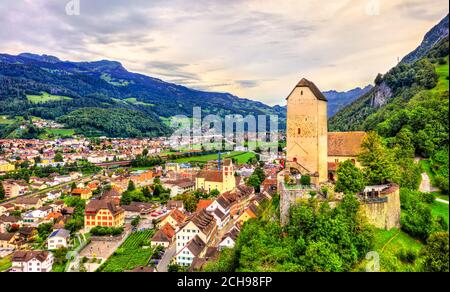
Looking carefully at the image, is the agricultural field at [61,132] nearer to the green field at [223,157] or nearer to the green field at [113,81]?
the green field at [223,157]

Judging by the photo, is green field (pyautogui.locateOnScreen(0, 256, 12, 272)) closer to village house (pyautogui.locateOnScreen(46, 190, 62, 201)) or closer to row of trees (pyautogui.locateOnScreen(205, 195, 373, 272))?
village house (pyautogui.locateOnScreen(46, 190, 62, 201))

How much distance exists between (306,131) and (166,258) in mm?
11805

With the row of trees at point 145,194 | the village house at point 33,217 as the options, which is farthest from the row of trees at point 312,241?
the row of trees at point 145,194

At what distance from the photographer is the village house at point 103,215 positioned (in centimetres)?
2843

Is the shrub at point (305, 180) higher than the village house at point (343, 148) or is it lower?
lower

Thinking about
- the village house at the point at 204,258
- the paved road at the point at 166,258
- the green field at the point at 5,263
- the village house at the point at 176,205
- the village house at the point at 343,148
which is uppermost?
the village house at the point at 343,148

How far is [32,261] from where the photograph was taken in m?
21.6

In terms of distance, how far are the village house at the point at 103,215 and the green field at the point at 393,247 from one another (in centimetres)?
2210

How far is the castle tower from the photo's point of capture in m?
14.2

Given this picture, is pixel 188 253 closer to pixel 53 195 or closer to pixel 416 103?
pixel 416 103

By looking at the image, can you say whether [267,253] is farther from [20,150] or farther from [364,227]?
[20,150]

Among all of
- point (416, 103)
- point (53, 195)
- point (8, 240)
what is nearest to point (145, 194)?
point (53, 195)

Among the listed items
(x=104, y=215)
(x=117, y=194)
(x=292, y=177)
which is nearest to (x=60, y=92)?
(x=117, y=194)

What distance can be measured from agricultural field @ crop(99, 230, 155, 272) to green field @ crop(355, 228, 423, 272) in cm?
1334
